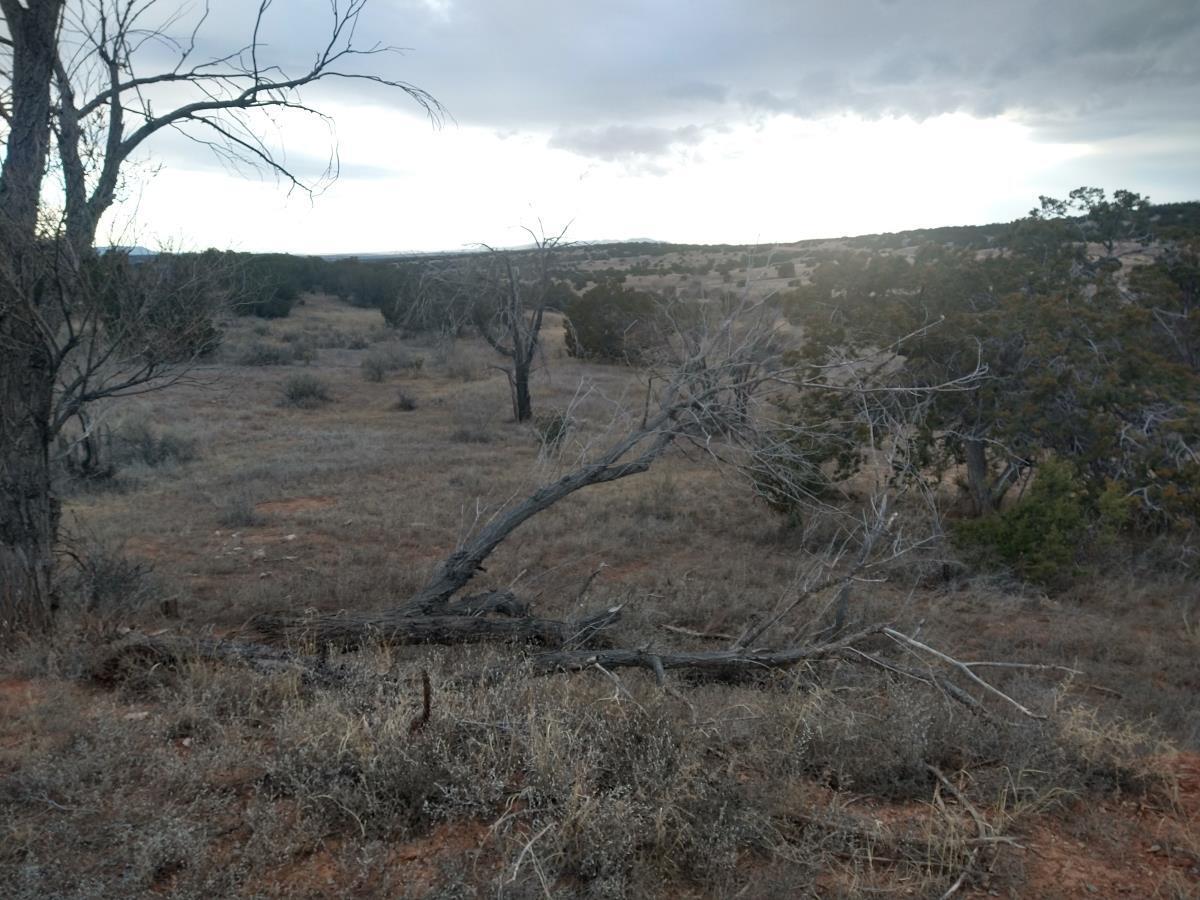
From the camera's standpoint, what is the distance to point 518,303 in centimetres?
1853

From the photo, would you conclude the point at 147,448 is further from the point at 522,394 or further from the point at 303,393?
A: the point at 522,394

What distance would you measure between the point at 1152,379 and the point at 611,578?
6.68 meters

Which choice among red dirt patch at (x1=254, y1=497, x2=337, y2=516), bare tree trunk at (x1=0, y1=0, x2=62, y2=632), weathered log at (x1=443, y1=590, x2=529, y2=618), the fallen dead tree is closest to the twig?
the fallen dead tree

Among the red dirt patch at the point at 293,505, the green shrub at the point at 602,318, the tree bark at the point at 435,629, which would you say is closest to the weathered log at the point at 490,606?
the tree bark at the point at 435,629

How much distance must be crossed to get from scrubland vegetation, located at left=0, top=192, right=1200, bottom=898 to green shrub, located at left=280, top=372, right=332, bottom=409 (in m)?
5.42

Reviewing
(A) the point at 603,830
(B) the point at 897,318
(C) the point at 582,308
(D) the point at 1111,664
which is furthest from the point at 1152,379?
(C) the point at 582,308

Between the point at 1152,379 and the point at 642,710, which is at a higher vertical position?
the point at 1152,379

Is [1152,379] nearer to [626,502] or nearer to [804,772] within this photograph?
[626,502]

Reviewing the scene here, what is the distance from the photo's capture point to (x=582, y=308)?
29.6 metres

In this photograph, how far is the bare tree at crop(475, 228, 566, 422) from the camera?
58.6 feet

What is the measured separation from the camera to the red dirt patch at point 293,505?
1130cm

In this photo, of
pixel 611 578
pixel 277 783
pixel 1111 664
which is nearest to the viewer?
pixel 277 783

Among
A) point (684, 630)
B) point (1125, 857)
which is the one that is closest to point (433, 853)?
point (1125, 857)

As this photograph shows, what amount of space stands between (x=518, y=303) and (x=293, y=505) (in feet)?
26.8
